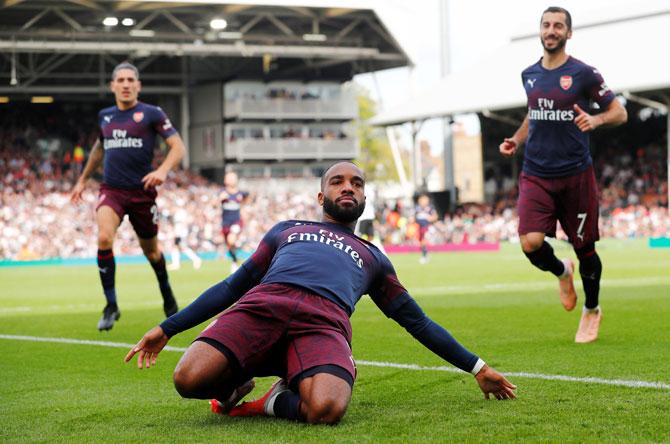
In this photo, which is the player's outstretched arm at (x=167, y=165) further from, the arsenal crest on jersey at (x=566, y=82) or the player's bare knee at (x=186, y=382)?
the player's bare knee at (x=186, y=382)

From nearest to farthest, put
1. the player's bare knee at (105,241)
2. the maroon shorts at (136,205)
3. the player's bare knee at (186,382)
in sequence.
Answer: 1. the player's bare knee at (186,382)
2. the player's bare knee at (105,241)
3. the maroon shorts at (136,205)

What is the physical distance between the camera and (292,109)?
60.4 meters

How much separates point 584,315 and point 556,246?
28.6 metres

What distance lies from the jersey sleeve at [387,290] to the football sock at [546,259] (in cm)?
326

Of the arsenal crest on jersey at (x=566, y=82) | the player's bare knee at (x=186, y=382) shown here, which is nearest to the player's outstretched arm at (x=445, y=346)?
the player's bare knee at (x=186, y=382)

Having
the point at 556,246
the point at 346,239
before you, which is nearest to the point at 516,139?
the point at 346,239

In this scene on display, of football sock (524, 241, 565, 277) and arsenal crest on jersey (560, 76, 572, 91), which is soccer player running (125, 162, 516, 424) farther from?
arsenal crest on jersey (560, 76, 572, 91)

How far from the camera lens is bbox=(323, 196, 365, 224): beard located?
5625 millimetres

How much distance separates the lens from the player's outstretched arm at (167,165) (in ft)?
33.2

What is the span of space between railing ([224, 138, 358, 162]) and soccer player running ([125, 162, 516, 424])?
5370cm

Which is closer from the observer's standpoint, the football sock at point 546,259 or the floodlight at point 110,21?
the football sock at point 546,259

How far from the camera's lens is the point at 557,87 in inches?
Answer: 337

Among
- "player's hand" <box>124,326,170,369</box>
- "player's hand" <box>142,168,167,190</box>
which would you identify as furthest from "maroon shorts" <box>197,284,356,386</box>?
"player's hand" <box>142,168,167,190</box>

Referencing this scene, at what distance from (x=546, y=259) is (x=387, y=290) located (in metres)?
3.53
